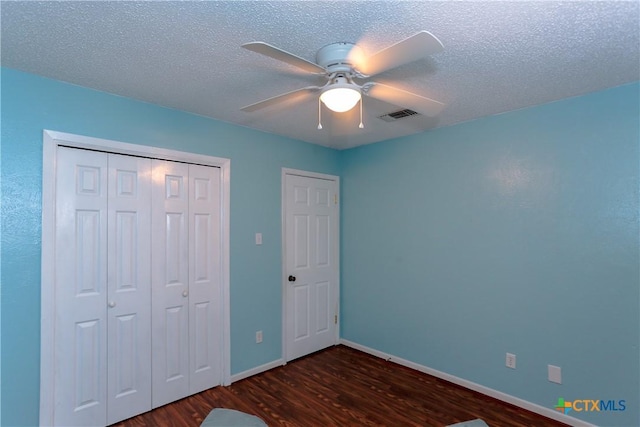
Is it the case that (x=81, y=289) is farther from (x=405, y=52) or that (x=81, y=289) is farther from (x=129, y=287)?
(x=405, y=52)

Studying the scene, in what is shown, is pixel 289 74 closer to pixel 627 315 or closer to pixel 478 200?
pixel 478 200

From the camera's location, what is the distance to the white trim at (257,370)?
10.1 feet

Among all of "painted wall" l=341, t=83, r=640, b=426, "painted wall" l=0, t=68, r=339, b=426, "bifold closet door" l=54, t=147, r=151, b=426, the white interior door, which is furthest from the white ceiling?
the white interior door

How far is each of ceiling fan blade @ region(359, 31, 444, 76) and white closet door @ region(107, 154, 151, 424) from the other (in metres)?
1.98

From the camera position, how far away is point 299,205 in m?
3.72

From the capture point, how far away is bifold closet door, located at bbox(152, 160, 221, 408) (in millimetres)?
2664

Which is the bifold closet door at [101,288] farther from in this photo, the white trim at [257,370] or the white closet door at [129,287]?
the white trim at [257,370]

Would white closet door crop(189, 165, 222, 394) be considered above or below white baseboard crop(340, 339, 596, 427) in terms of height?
above

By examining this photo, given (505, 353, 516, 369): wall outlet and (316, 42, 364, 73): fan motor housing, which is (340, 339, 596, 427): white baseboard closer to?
(505, 353, 516, 369): wall outlet

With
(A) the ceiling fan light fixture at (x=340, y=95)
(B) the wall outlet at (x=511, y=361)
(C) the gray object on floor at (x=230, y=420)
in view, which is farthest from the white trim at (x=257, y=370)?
(A) the ceiling fan light fixture at (x=340, y=95)

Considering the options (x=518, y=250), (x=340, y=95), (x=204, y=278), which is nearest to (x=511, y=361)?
A: (x=518, y=250)

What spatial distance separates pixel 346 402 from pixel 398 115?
2515 millimetres

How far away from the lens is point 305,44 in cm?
175

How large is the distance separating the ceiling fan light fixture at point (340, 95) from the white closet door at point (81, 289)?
1.82m
